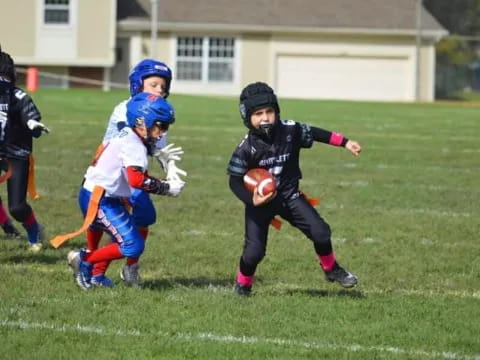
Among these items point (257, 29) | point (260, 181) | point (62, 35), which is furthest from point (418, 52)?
point (260, 181)

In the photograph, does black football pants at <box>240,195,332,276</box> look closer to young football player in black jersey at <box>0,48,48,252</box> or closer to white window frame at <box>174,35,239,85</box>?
young football player in black jersey at <box>0,48,48,252</box>

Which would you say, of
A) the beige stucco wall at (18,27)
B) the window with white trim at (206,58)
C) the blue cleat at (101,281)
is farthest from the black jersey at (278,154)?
the beige stucco wall at (18,27)

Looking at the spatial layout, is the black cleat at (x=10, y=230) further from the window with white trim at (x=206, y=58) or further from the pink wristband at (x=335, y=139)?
the window with white trim at (x=206, y=58)

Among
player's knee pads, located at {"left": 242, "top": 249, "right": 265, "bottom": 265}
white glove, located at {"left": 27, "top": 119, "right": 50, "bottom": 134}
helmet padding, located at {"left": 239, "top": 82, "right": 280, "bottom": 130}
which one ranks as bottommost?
player's knee pads, located at {"left": 242, "top": 249, "right": 265, "bottom": 265}

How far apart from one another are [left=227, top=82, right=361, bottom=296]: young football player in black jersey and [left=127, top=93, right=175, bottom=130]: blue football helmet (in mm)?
510

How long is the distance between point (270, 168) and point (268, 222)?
→ 1.25ft

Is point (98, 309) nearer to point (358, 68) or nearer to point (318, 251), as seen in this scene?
point (318, 251)

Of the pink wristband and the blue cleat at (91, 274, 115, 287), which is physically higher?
the pink wristband

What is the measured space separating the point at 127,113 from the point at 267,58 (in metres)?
35.3

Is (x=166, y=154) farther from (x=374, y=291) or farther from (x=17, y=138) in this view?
(x=17, y=138)

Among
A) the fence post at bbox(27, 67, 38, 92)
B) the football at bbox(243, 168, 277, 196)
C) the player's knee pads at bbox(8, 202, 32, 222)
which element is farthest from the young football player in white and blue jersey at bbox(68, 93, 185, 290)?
the fence post at bbox(27, 67, 38, 92)

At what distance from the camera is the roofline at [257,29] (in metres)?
41.4

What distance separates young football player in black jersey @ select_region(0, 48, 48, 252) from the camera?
8836mm

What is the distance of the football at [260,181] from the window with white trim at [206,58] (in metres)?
35.5
